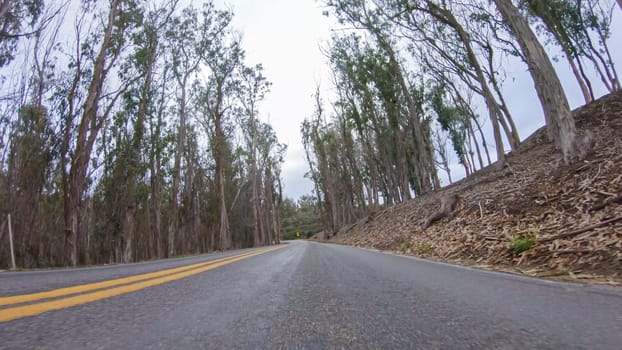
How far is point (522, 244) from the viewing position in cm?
411

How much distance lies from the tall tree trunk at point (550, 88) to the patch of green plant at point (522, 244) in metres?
3.02

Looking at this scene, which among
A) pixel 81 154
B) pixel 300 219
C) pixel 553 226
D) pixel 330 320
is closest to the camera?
pixel 330 320

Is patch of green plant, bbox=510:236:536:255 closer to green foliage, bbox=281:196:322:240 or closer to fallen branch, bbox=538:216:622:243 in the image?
fallen branch, bbox=538:216:622:243

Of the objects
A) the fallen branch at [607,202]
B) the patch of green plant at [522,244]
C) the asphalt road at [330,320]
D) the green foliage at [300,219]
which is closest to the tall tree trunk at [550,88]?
the fallen branch at [607,202]

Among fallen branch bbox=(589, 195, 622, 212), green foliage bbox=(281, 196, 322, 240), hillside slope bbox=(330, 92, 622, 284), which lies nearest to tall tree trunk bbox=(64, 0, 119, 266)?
hillside slope bbox=(330, 92, 622, 284)

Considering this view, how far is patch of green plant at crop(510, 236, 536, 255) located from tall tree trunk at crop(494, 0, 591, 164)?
3.02 meters

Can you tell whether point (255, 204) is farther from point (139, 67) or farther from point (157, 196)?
point (139, 67)

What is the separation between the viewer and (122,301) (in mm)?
1709

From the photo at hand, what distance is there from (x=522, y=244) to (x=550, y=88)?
167 inches

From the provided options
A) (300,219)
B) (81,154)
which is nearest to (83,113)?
(81,154)

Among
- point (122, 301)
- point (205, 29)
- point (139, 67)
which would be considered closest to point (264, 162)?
point (205, 29)

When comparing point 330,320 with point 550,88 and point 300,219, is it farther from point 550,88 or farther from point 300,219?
point 300,219

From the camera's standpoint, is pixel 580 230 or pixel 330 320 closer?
pixel 330 320

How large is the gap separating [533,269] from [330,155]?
31.5m
